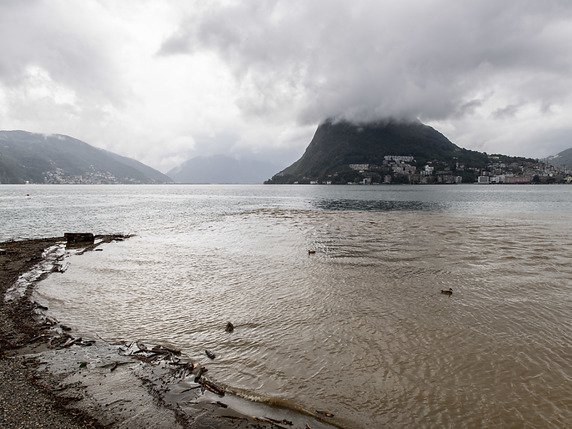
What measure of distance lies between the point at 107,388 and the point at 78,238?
34.6m

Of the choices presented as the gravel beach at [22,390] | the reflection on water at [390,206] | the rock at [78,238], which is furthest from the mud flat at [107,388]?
the reflection on water at [390,206]

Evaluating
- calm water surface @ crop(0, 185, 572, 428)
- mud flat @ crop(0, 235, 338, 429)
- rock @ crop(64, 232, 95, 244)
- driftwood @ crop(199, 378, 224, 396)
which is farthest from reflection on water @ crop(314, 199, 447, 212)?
driftwood @ crop(199, 378, 224, 396)

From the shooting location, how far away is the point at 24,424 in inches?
327

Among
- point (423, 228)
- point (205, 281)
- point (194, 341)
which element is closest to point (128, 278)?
point (205, 281)

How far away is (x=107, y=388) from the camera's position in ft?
34.2

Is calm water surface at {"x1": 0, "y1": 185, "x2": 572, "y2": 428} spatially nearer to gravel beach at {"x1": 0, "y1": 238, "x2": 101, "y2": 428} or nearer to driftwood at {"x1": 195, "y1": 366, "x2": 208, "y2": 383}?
driftwood at {"x1": 195, "y1": 366, "x2": 208, "y2": 383}

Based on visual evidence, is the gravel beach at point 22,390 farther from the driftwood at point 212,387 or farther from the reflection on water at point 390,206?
the reflection on water at point 390,206

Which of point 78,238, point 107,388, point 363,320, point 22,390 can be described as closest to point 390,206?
point 78,238

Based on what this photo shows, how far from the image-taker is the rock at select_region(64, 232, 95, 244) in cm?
3894

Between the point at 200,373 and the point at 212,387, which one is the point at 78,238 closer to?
the point at 200,373

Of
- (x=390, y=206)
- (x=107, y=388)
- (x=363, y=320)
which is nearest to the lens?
(x=107, y=388)

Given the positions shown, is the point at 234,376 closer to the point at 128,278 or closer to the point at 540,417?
the point at 540,417

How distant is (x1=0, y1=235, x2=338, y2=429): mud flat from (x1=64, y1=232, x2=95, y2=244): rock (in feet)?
84.6

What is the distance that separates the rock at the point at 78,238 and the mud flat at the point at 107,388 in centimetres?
2580
